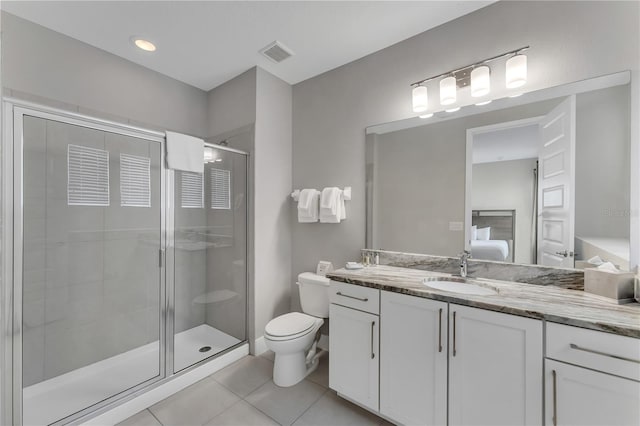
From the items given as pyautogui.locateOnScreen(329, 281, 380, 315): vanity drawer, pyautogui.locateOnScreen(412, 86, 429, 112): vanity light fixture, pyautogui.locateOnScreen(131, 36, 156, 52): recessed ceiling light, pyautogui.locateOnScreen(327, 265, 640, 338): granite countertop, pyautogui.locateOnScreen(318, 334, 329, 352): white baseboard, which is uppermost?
pyautogui.locateOnScreen(131, 36, 156, 52): recessed ceiling light

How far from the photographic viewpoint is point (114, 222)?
205 centimetres

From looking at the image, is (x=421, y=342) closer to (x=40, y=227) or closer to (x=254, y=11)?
(x=254, y=11)

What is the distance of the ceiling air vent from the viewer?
2.02 m

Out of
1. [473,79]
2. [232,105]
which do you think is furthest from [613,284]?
[232,105]

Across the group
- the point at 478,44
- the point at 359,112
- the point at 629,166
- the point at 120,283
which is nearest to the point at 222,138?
Result: the point at 359,112

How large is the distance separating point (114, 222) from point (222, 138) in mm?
1215

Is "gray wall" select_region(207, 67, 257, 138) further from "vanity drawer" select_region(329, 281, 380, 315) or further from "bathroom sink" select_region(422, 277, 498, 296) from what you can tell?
"bathroom sink" select_region(422, 277, 498, 296)

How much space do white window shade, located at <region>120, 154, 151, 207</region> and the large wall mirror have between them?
5.91 ft

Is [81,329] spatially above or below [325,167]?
below

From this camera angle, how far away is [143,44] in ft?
6.59

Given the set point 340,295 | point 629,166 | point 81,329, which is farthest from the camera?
point 81,329

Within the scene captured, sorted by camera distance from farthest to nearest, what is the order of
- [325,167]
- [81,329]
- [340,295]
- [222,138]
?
1. [222,138]
2. [325,167]
3. [81,329]
4. [340,295]

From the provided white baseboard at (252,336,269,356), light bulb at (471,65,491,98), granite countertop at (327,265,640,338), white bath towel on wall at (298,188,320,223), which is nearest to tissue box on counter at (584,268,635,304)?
granite countertop at (327,265,640,338)

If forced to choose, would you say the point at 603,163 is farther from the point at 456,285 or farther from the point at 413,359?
the point at 413,359
